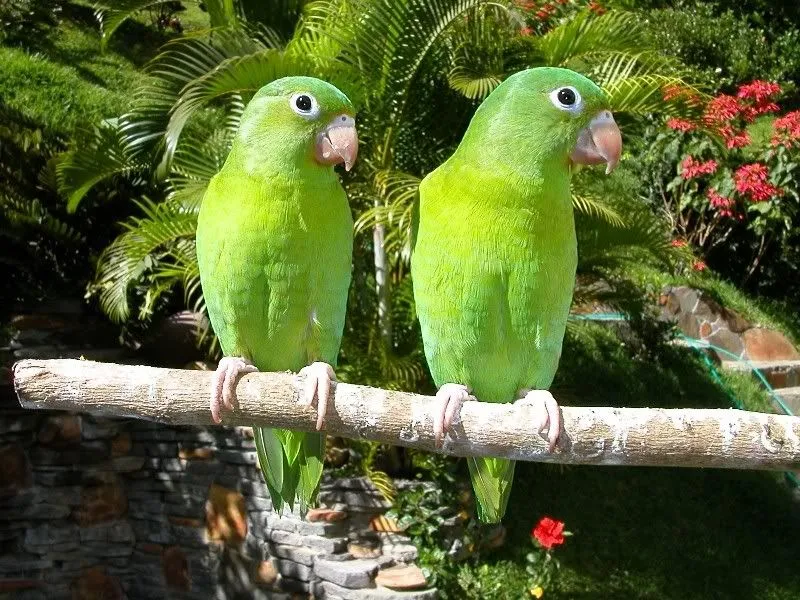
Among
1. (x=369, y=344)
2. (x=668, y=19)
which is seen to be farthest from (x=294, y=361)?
(x=668, y=19)

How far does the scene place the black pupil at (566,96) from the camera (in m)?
2.16

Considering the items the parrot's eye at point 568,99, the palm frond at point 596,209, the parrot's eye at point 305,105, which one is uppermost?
the parrot's eye at point 568,99

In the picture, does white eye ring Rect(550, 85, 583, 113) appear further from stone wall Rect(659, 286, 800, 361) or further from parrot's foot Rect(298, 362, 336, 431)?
stone wall Rect(659, 286, 800, 361)

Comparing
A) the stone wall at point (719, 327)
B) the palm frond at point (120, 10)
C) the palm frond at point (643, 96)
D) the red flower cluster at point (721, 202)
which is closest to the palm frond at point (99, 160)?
the palm frond at point (120, 10)

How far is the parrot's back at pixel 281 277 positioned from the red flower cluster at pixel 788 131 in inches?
364

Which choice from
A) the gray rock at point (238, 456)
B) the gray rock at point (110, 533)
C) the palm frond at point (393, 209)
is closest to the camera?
the palm frond at point (393, 209)

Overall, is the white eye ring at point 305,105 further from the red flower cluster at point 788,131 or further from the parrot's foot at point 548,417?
the red flower cluster at point 788,131

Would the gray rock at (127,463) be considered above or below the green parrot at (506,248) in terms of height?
below

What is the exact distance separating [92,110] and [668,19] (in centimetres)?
868

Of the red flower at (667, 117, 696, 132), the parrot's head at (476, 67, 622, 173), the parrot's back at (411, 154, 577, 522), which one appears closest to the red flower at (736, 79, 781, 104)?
the red flower at (667, 117, 696, 132)

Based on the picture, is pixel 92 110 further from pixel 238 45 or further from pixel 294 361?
pixel 294 361

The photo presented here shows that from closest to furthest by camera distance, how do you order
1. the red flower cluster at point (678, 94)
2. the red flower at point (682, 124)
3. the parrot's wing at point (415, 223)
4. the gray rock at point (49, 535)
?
the parrot's wing at point (415, 223), the red flower cluster at point (678, 94), the red flower at point (682, 124), the gray rock at point (49, 535)

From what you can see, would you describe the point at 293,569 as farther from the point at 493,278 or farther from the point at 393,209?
the point at 493,278

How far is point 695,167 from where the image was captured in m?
10.3
